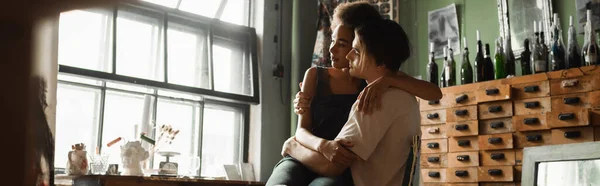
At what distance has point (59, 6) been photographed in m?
0.17

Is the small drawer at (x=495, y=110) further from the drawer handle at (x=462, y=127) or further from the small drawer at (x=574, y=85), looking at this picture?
the small drawer at (x=574, y=85)

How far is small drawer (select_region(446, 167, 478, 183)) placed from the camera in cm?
424

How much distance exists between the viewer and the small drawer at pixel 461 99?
4.30m

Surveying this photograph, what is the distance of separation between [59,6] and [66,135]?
466 cm

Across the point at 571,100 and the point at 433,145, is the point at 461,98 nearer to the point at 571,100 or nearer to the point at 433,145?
the point at 433,145

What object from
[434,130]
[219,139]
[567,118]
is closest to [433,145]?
[434,130]

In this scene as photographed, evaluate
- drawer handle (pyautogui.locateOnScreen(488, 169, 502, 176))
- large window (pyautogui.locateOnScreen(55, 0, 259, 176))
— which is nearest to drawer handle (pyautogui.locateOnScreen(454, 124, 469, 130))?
drawer handle (pyautogui.locateOnScreen(488, 169, 502, 176))

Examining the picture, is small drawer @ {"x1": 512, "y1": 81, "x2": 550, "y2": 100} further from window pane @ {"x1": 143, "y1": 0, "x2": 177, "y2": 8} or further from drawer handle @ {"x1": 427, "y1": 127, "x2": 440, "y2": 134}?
window pane @ {"x1": 143, "y1": 0, "x2": 177, "y2": 8}

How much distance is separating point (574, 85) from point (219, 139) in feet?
9.89

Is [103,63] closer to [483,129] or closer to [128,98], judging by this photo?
[128,98]

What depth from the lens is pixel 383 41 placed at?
172cm

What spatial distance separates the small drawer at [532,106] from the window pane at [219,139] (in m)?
2.49

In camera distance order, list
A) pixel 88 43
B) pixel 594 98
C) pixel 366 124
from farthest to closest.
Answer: pixel 88 43 → pixel 594 98 → pixel 366 124

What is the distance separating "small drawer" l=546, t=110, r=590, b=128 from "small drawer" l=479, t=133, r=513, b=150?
31 centimetres
